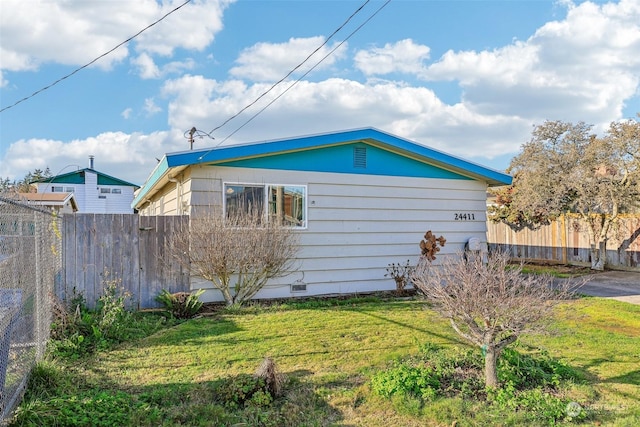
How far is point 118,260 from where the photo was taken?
7.20 metres

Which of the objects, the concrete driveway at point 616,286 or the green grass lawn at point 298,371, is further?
the concrete driveway at point 616,286

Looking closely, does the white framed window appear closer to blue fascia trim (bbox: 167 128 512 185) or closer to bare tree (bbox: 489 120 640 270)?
blue fascia trim (bbox: 167 128 512 185)

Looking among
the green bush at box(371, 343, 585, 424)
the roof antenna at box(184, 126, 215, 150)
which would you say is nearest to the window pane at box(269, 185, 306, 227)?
the roof antenna at box(184, 126, 215, 150)

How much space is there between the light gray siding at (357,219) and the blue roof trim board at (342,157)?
165 millimetres

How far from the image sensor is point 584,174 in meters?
12.0

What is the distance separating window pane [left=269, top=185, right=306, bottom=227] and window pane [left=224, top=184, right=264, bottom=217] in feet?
0.78

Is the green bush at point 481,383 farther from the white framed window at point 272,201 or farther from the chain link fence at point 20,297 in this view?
the white framed window at point 272,201

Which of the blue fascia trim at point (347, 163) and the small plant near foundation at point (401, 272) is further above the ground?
the blue fascia trim at point (347, 163)

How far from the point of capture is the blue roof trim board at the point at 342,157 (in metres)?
7.82

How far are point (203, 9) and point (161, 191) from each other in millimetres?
5486

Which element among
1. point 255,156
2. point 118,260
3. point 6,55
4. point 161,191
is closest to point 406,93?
point 255,156

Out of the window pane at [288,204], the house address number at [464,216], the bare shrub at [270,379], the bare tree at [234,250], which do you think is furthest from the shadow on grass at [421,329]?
the house address number at [464,216]

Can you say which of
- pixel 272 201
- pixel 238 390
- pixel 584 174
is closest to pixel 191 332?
pixel 238 390

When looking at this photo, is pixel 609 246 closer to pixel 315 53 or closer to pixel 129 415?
pixel 315 53
